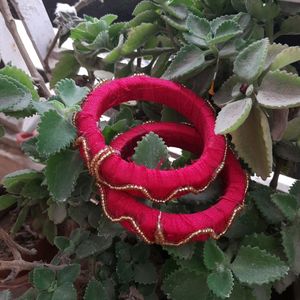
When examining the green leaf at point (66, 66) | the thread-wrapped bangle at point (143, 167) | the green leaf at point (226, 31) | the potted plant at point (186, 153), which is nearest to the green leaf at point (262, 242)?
the potted plant at point (186, 153)

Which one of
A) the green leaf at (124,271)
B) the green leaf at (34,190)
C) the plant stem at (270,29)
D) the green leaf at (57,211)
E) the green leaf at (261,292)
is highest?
the plant stem at (270,29)

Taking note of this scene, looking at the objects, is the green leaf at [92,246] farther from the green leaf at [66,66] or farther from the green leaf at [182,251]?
the green leaf at [66,66]

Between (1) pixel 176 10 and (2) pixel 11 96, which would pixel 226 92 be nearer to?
(1) pixel 176 10

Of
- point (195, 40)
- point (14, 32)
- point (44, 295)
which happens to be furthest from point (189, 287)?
point (14, 32)

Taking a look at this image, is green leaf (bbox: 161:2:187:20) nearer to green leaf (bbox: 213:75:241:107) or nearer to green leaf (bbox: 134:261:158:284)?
green leaf (bbox: 213:75:241:107)

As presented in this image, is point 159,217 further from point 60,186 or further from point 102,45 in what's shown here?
point 102,45

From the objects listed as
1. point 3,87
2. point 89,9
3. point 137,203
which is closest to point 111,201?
point 137,203

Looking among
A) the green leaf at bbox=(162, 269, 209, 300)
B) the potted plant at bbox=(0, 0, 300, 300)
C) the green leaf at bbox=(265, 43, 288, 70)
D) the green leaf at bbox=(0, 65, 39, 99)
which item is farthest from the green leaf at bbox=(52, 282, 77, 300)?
the green leaf at bbox=(265, 43, 288, 70)
